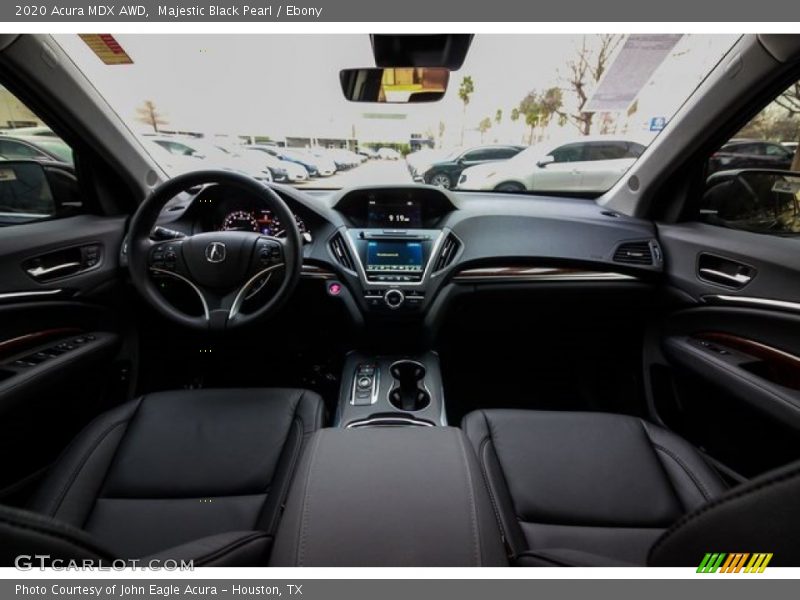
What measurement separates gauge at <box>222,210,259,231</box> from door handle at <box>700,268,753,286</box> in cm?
213

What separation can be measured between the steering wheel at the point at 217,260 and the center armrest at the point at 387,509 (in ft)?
3.19

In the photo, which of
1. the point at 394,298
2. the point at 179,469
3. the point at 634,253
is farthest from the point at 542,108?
the point at 179,469

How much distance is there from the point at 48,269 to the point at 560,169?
2.62 meters

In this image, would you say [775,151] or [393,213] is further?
[393,213]

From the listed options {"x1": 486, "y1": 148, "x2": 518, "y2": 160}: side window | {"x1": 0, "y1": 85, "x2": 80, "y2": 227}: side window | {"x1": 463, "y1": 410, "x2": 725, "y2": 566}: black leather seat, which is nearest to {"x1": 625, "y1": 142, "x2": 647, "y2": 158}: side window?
{"x1": 486, "y1": 148, "x2": 518, "y2": 160}: side window

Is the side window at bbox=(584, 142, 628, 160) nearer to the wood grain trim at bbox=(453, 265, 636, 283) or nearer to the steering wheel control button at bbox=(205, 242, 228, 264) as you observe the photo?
the wood grain trim at bbox=(453, 265, 636, 283)

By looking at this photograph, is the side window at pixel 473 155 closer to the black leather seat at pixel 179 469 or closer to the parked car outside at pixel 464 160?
the parked car outside at pixel 464 160

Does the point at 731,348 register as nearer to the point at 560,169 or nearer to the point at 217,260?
the point at 560,169

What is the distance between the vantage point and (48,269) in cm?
163

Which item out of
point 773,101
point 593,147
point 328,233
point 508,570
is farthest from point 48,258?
point 773,101

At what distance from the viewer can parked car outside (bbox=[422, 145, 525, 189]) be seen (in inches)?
89.8

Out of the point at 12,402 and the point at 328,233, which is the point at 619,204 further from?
the point at 12,402

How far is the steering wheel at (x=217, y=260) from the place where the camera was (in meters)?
1.63

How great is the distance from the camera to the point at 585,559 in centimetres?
70
